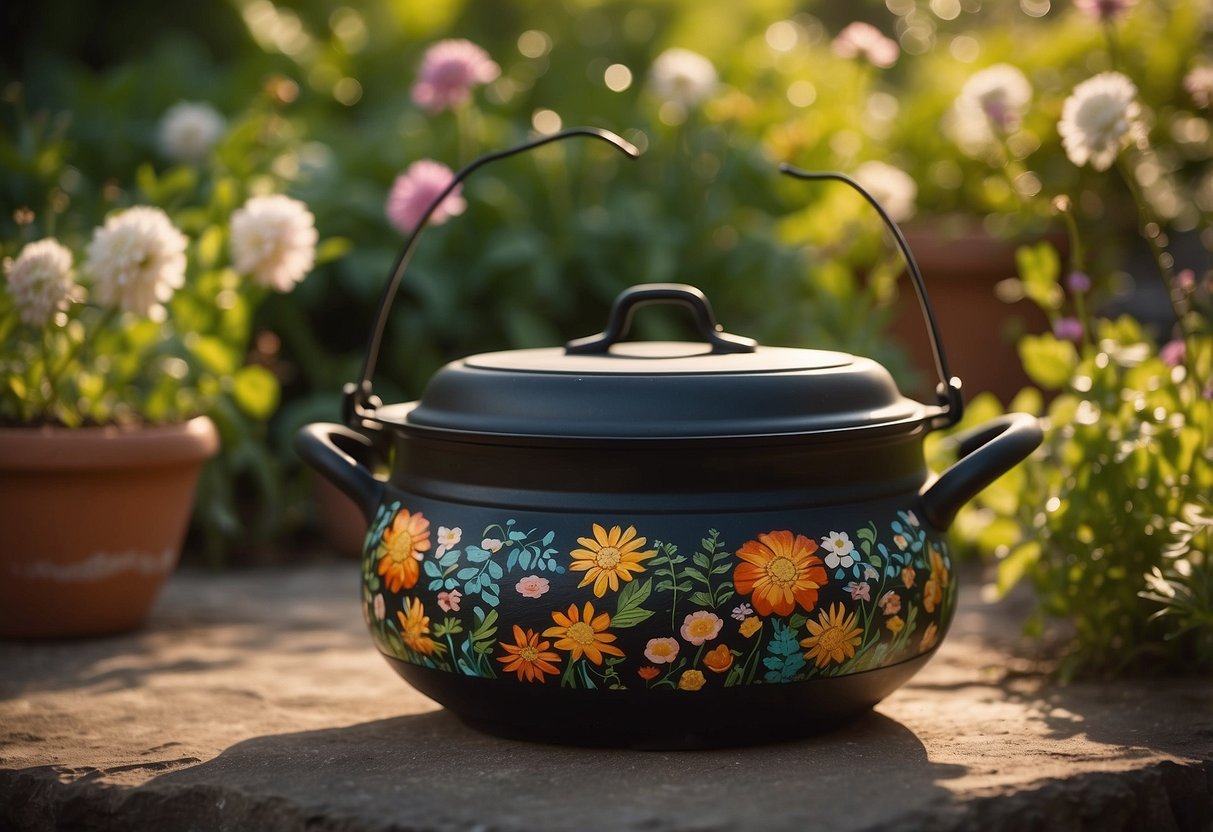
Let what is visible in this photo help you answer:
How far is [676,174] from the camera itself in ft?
15.3

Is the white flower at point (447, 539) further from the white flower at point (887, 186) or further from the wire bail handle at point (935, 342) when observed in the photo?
the white flower at point (887, 186)

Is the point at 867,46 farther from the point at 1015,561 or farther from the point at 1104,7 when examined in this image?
the point at 1015,561

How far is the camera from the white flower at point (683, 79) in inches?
169

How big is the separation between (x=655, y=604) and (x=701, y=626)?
0.08 meters

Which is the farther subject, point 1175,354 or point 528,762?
point 1175,354

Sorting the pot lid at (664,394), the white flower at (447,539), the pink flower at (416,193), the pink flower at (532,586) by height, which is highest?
the pink flower at (416,193)

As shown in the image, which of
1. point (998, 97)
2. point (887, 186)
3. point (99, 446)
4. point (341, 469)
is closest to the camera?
point (341, 469)

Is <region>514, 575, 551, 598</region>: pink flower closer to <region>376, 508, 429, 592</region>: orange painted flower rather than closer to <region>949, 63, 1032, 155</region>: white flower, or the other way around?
<region>376, 508, 429, 592</region>: orange painted flower

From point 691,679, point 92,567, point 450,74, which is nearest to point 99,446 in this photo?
point 92,567

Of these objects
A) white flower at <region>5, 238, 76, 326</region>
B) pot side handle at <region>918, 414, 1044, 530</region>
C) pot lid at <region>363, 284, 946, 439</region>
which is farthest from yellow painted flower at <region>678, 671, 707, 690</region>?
white flower at <region>5, 238, 76, 326</region>

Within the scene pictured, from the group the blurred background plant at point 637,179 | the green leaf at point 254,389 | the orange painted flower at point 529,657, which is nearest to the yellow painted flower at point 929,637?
the orange painted flower at point 529,657

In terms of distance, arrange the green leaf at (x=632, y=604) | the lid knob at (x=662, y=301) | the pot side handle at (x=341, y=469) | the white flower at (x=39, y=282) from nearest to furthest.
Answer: the green leaf at (x=632, y=604) → the lid knob at (x=662, y=301) → the pot side handle at (x=341, y=469) → the white flower at (x=39, y=282)

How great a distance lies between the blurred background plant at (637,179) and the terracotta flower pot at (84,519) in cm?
67

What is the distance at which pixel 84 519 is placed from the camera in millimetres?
3111
